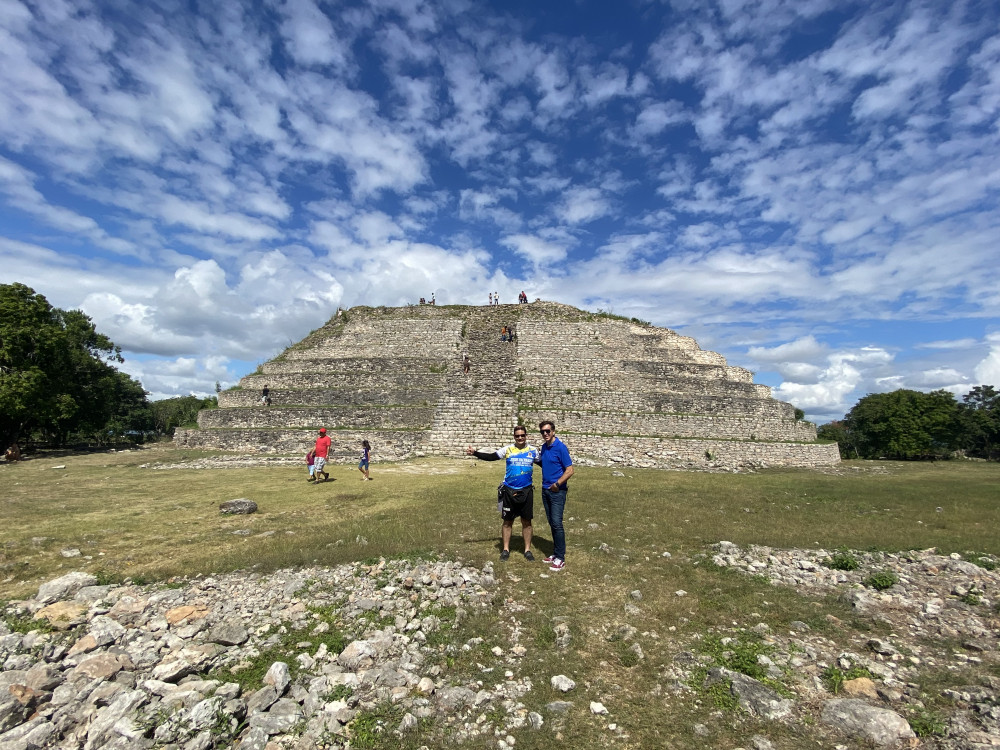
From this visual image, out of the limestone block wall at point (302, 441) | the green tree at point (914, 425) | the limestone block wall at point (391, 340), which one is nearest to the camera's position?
the limestone block wall at point (302, 441)

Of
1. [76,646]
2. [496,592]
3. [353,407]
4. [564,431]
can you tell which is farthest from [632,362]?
[76,646]

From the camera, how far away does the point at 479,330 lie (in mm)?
32062

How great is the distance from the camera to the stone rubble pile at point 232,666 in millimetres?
3285

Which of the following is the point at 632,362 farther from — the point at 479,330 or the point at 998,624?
the point at 998,624

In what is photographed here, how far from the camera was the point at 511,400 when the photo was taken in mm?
23266

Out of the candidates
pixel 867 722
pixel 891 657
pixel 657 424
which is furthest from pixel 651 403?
pixel 867 722

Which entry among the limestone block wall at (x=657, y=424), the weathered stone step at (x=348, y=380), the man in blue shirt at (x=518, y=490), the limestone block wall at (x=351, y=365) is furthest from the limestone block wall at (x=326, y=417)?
the man in blue shirt at (x=518, y=490)

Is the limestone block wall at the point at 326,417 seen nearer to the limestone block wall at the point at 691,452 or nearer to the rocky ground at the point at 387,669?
the limestone block wall at the point at 691,452

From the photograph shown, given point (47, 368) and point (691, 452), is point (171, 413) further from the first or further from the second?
point (691, 452)

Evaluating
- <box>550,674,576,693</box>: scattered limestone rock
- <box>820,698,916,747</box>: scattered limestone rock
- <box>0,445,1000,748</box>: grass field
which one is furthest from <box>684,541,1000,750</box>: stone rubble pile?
<box>550,674,576,693</box>: scattered limestone rock

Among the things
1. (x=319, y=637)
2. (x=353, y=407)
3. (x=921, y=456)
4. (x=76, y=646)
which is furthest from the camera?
(x=921, y=456)

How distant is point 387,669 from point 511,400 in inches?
765

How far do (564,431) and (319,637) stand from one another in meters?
17.2

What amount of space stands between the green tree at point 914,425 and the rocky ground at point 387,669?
3133 centimetres
